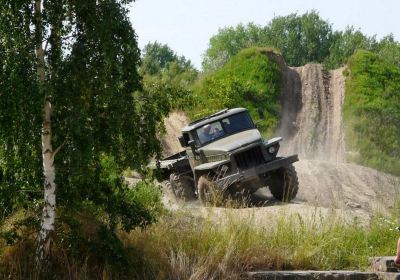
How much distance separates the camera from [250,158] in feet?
50.9

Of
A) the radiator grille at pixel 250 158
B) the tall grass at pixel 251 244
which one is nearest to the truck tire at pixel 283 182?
the radiator grille at pixel 250 158

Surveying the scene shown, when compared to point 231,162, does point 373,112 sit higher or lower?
higher

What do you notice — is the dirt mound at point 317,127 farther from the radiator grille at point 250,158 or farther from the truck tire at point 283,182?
the radiator grille at point 250,158

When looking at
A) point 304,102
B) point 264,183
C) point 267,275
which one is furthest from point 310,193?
point 304,102

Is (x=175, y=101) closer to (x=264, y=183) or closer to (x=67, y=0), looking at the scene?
(x=67, y=0)

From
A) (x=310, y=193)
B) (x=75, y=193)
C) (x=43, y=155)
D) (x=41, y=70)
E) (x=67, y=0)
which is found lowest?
(x=310, y=193)

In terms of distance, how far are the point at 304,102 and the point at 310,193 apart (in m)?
17.8

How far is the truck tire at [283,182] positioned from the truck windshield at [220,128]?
1438 mm

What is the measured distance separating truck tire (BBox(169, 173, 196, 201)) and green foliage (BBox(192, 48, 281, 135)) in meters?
12.4

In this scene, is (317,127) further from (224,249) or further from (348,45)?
(348,45)

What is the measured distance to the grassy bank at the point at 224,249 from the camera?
26.6 feet

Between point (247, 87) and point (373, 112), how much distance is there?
6110 millimetres

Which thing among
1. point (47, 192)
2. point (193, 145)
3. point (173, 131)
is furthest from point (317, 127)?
point (47, 192)

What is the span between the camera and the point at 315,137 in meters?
33.6
